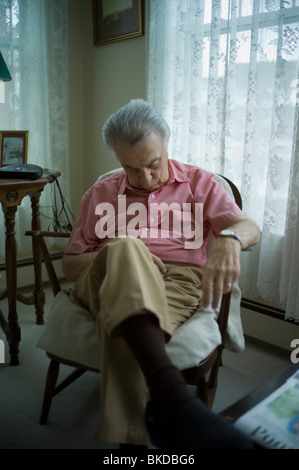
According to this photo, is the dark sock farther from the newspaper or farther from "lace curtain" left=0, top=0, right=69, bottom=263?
"lace curtain" left=0, top=0, right=69, bottom=263

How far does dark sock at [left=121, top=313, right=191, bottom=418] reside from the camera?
845 millimetres

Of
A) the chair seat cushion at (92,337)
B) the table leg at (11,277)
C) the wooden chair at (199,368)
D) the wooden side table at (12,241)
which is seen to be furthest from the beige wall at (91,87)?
the chair seat cushion at (92,337)

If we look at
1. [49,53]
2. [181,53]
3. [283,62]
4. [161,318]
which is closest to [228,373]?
[161,318]

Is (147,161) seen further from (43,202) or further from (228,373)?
(43,202)

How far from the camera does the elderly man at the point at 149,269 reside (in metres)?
0.86

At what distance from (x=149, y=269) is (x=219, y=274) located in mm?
189

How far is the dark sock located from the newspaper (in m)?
0.15

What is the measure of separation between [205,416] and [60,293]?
Answer: 83 cm

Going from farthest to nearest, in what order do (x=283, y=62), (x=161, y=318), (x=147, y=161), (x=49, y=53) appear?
(x=49, y=53) < (x=283, y=62) < (x=147, y=161) < (x=161, y=318)

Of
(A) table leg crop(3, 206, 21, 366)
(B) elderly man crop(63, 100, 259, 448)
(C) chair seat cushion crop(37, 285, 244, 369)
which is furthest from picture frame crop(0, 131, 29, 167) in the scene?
(C) chair seat cushion crop(37, 285, 244, 369)

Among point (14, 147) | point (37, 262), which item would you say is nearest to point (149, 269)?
point (37, 262)

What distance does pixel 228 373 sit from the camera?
1851mm

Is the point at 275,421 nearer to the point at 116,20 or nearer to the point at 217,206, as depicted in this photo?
the point at 217,206

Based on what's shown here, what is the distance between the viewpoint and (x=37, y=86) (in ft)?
8.54
